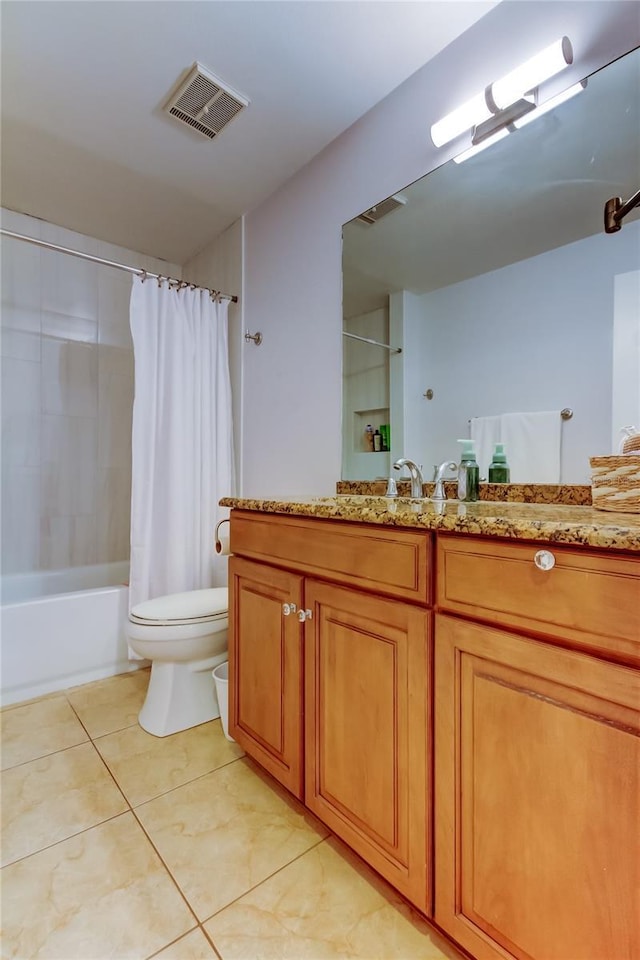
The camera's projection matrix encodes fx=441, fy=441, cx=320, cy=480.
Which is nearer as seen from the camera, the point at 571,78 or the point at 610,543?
the point at 610,543

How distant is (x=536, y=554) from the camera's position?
2.21ft

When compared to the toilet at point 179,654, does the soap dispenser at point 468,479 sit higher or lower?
higher

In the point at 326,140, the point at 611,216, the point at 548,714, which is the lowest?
the point at 548,714

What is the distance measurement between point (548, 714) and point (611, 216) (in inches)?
45.4

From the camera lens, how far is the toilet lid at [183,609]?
1.59m

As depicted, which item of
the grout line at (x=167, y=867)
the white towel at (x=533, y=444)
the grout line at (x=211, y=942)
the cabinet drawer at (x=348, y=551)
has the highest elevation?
the white towel at (x=533, y=444)

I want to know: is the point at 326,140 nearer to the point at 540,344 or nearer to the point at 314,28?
the point at 314,28

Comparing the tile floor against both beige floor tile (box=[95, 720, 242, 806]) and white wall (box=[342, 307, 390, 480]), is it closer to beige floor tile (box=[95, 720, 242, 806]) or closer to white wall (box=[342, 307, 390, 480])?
beige floor tile (box=[95, 720, 242, 806])

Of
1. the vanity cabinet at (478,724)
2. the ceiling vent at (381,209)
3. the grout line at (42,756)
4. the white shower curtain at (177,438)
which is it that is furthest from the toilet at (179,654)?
the ceiling vent at (381,209)

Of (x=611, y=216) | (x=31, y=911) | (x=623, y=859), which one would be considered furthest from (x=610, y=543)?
(x=31, y=911)

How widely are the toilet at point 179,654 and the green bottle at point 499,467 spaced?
1049mm

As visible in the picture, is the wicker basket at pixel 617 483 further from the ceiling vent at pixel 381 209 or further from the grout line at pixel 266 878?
the ceiling vent at pixel 381 209

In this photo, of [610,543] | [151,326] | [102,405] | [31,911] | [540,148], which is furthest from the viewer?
[102,405]

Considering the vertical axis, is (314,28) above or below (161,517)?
above
